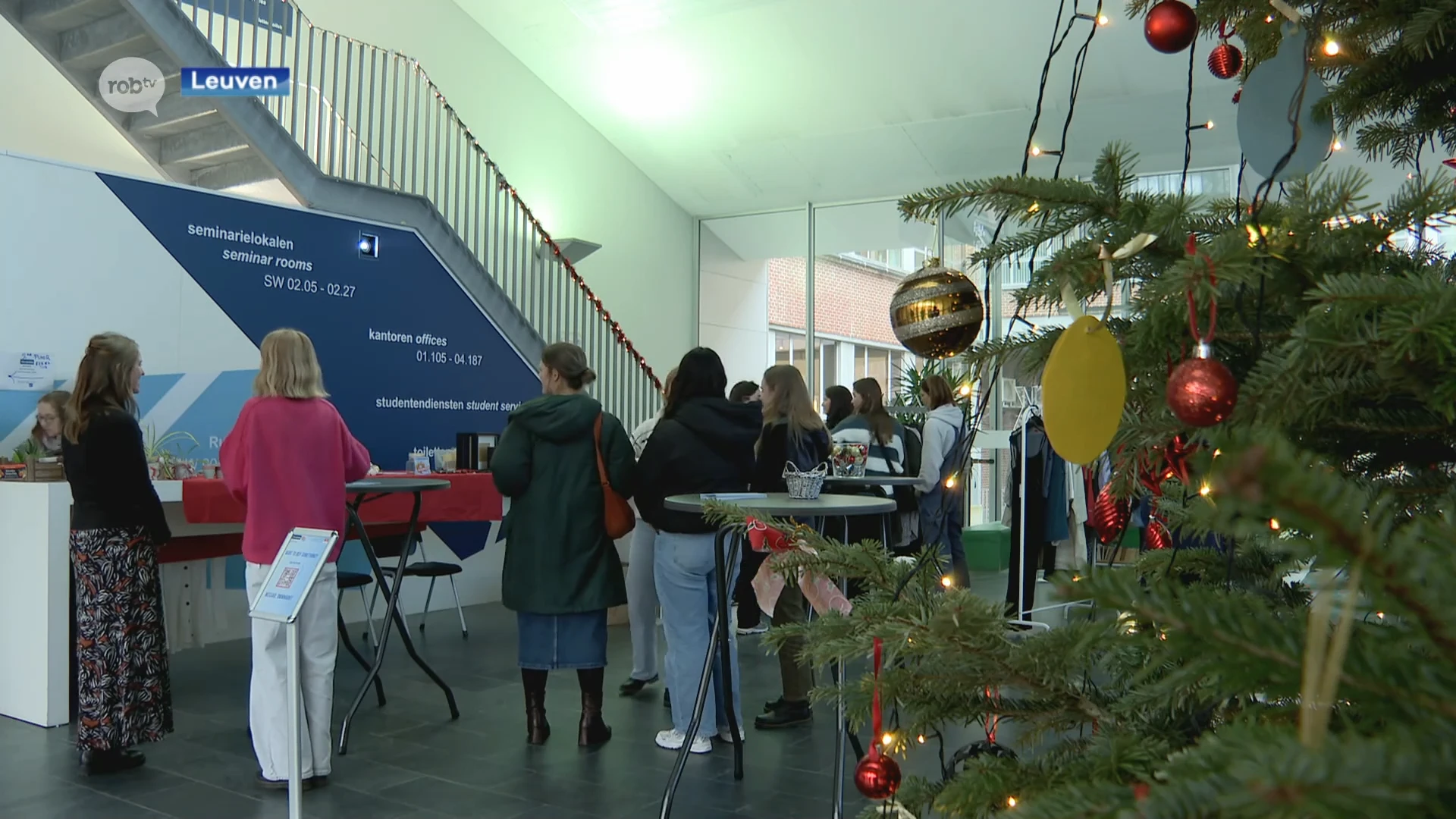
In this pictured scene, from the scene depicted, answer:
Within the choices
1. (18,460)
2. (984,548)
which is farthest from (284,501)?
(984,548)

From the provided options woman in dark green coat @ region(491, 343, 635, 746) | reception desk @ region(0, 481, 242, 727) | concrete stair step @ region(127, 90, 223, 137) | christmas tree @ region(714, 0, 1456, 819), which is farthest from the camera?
concrete stair step @ region(127, 90, 223, 137)

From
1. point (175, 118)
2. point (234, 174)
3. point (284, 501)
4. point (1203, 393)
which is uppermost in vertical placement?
point (175, 118)

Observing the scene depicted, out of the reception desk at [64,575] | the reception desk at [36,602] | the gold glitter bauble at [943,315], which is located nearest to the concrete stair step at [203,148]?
the reception desk at [64,575]

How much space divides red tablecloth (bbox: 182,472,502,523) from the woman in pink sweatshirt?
1.41m

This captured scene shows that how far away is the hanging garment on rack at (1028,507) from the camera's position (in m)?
5.64

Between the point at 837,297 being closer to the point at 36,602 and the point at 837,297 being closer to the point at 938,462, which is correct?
the point at 938,462

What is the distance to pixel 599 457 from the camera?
3783 millimetres

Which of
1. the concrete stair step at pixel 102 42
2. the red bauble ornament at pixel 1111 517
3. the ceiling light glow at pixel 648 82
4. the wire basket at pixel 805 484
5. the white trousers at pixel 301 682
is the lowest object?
the white trousers at pixel 301 682

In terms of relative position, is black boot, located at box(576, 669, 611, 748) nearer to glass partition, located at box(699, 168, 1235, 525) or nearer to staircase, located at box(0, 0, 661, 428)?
staircase, located at box(0, 0, 661, 428)

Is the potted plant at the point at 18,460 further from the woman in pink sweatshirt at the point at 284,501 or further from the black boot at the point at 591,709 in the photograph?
the black boot at the point at 591,709

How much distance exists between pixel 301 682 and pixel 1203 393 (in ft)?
10.4

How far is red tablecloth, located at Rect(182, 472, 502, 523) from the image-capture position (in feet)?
15.0

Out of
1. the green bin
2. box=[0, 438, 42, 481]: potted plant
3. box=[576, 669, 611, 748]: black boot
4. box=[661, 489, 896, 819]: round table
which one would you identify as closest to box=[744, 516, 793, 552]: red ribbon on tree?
box=[661, 489, 896, 819]: round table

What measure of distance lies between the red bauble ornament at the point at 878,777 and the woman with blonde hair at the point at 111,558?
3185 mm
